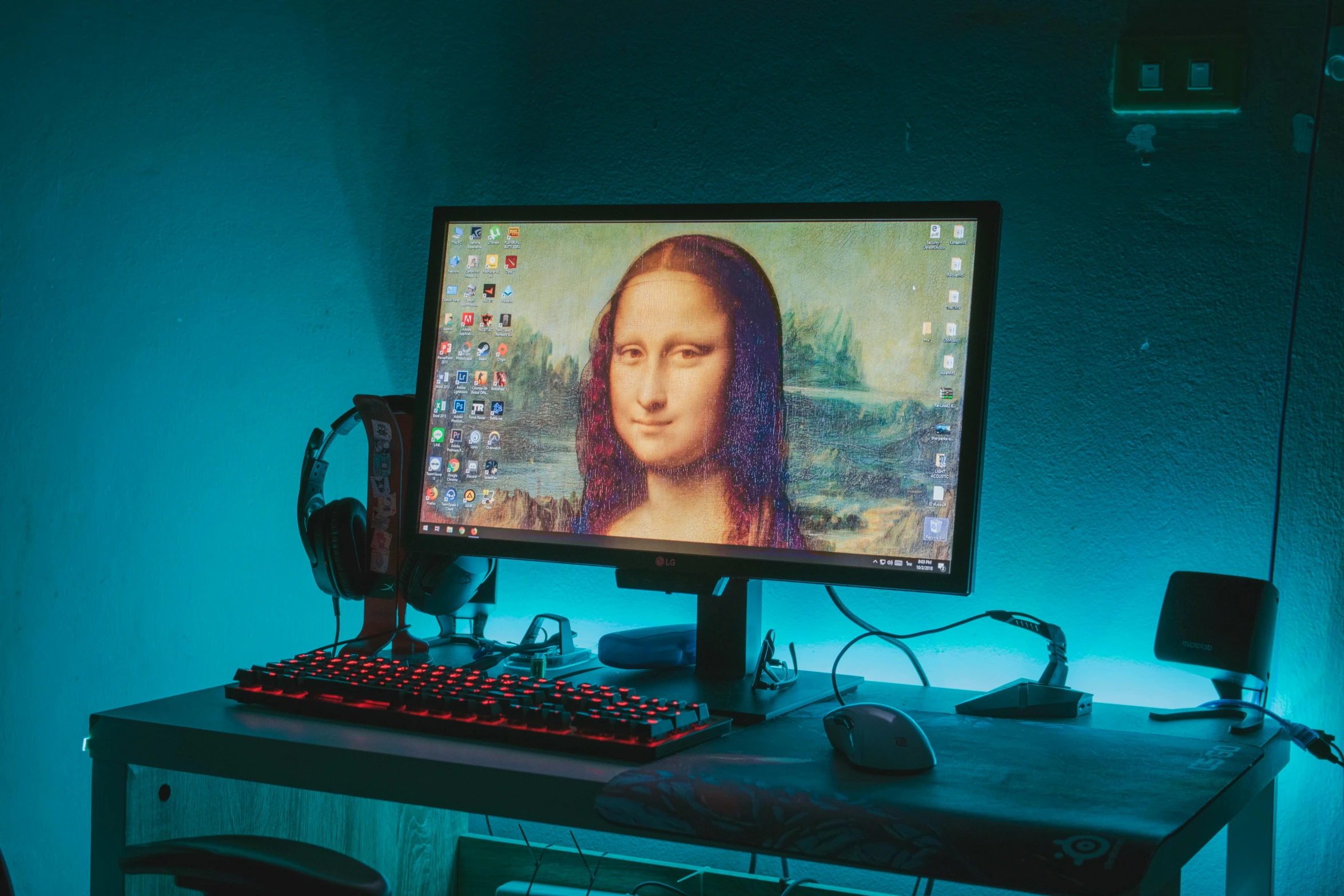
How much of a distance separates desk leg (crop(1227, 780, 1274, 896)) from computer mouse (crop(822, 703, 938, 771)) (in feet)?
1.30

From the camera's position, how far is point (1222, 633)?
3.70 ft

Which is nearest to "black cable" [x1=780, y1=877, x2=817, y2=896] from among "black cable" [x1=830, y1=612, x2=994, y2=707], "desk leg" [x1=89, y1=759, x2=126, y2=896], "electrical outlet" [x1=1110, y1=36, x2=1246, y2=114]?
"black cable" [x1=830, y1=612, x2=994, y2=707]

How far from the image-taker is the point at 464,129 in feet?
5.28

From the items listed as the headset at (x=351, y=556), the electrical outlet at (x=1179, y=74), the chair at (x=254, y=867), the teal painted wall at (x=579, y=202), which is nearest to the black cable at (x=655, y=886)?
the teal painted wall at (x=579, y=202)

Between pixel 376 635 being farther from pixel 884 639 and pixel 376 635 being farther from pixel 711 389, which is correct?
pixel 884 639

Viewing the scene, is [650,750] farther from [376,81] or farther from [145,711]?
[376,81]

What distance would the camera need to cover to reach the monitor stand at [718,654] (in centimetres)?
116

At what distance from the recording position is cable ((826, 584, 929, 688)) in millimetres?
1322

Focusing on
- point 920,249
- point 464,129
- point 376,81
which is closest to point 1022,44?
point 920,249

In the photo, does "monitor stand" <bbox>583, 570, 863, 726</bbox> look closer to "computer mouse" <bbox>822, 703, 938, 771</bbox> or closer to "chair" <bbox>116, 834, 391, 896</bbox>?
"computer mouse" <bbox>822, 703, 938, 771</bbox>

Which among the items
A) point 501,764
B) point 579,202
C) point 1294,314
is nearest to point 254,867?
point 501,764

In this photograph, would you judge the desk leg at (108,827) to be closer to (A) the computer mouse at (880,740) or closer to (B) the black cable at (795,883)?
(A) the computer mouse at (880,740)

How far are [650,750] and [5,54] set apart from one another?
117cm

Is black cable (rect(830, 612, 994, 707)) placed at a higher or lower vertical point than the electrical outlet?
lower
